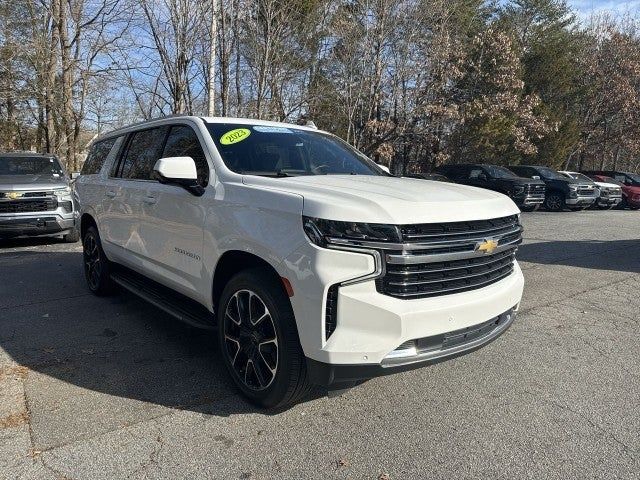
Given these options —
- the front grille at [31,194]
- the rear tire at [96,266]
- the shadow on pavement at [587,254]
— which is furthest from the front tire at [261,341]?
the front grille at [31,194]

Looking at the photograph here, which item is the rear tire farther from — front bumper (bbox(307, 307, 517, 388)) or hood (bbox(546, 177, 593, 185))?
hood (bbox(546, 177, 593, 185))

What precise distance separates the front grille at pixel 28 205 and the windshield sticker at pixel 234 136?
6984 millimetres

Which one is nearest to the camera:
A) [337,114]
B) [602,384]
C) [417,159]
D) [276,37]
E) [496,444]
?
[496,444]

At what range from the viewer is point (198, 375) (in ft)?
12.4

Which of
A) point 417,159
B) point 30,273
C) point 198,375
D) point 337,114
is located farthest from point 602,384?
point 417,159

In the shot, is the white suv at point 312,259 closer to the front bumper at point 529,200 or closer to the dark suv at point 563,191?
the front bumper at point 529,200

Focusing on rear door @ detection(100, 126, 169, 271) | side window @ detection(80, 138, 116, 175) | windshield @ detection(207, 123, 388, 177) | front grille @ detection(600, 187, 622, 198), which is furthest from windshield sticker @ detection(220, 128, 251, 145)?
front grille @ detection(600, 187, 622, 198)

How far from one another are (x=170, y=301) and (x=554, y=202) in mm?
19537

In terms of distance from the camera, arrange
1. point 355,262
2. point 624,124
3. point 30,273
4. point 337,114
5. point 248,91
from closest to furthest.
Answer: point 355,262
point 30,273
point 248,91
point 337,114
point 624,124

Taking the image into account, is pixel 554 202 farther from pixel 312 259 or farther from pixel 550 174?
pixel 312 259

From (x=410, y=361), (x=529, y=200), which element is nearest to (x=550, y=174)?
(x=529, y=200)

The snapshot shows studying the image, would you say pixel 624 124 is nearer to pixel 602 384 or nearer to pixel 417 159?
pixel 417 159

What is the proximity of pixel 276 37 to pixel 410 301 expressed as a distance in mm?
16941

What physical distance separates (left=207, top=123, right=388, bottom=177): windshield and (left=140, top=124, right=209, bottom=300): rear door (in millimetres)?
220
